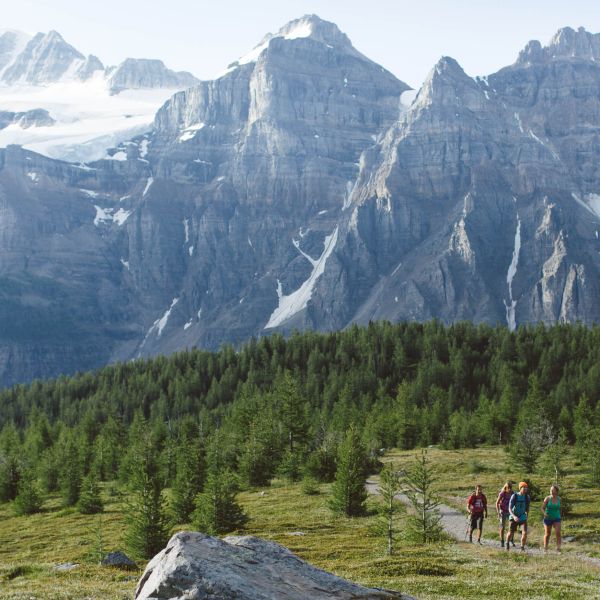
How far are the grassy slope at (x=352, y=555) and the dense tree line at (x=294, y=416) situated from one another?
14.0ft

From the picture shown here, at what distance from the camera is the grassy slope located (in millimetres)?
27094

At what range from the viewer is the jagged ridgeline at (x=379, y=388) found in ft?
378

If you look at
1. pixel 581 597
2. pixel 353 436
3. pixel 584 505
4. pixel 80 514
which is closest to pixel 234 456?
pixel 80 514

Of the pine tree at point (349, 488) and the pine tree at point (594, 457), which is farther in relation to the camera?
the pine tree at point (594, 457)

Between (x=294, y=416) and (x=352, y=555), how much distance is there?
55126mm

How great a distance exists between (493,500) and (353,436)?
12.0 m

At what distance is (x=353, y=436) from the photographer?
60656mm

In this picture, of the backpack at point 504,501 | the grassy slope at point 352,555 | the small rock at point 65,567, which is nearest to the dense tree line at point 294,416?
the grassy slope at point 352,555

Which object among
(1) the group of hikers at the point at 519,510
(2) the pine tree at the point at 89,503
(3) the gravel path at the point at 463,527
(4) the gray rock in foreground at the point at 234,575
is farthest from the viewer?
(2) the pine tree at the point at 89,503

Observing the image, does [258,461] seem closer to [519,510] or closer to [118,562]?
[118,562]

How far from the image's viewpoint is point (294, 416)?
309ft

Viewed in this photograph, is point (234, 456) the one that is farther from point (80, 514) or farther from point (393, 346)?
point (393, 346)

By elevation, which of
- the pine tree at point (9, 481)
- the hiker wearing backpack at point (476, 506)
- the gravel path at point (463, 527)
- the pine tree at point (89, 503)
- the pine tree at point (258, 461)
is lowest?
the pine tree at point (9, 481)

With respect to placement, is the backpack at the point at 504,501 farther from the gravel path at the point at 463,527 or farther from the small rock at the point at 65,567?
the small rock at the point at 65,567
